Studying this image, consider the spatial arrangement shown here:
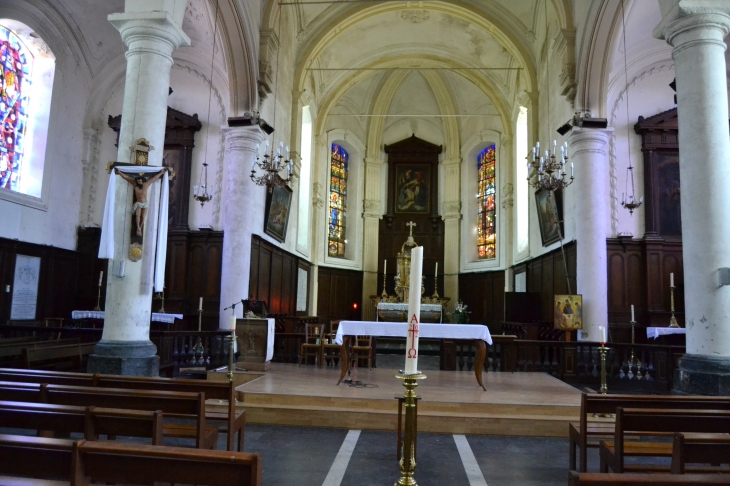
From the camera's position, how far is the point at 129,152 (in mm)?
7266

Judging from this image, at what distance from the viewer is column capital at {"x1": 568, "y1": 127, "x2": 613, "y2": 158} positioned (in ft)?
37.7

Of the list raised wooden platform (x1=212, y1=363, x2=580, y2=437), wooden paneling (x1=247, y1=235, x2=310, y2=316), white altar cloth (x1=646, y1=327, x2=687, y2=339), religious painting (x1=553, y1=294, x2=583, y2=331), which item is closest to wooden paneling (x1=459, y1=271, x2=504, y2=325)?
wooden paneling (x1=247, y1=235, x2=310, y2=316)

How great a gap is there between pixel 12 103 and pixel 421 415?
11.2 m

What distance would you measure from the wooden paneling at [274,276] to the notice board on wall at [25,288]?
4.67 meters

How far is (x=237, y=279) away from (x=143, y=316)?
5115mm

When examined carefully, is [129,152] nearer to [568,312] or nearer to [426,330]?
[426,330]

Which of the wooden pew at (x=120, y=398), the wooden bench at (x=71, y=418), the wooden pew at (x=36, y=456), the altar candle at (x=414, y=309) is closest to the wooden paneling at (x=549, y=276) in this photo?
the altar candle at (x=414, y=309)

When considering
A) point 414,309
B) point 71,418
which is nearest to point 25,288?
point 71,418

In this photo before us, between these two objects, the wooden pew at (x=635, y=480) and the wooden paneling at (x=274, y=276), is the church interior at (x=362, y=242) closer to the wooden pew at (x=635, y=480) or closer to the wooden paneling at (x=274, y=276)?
the wooden pew at (x=635, y=480)

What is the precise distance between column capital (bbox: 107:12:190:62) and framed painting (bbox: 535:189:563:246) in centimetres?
894

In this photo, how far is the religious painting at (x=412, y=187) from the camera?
23359 millimetres

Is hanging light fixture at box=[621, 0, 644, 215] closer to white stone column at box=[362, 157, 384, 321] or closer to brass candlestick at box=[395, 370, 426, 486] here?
brass candlestick at box=[395, 370, 426, 486]

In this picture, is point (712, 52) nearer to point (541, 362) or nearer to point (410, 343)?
point (541, 362)

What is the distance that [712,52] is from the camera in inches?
272
